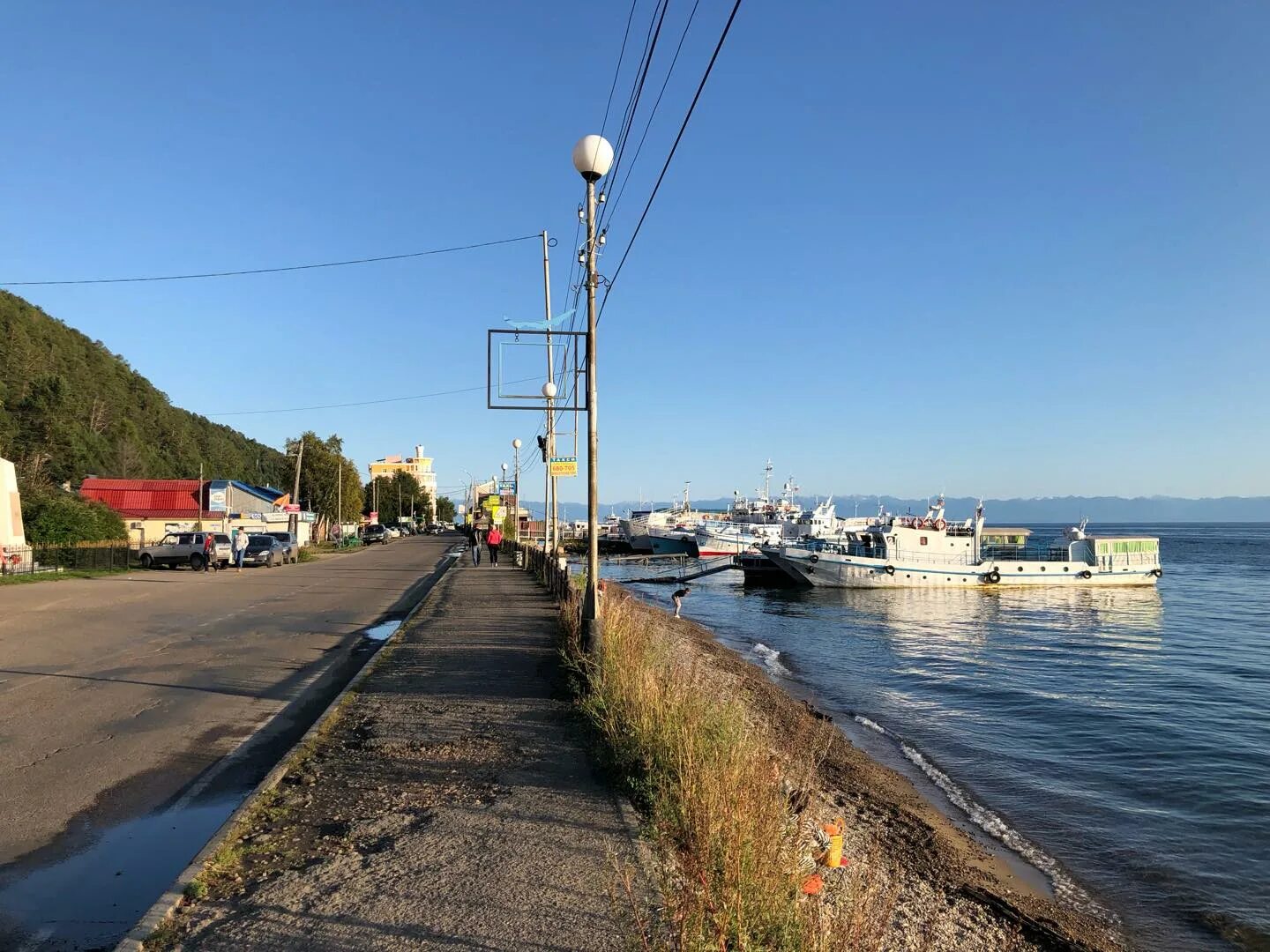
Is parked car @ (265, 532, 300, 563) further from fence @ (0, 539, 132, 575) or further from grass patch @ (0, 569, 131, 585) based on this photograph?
grass patch @ (0, 569, 131, 585)

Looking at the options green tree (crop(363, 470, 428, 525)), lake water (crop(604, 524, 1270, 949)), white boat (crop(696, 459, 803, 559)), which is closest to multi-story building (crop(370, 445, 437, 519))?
green tree (crop(363, 470, 428, 525))

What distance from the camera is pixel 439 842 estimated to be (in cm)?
541

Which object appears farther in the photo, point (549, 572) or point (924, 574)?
point (924, 574)

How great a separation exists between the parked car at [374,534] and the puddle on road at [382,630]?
6253 centimetres

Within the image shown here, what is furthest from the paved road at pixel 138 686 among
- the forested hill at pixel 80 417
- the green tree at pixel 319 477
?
the green tree at pixel 319 477

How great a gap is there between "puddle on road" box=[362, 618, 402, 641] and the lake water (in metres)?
8.89

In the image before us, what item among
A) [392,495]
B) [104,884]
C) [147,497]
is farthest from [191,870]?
[392,495]

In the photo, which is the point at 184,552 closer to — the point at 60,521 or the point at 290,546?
the point at 60,521

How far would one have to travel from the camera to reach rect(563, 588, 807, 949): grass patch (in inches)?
149

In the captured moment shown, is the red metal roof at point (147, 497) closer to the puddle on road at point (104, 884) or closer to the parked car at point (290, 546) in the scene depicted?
the parked car at point (290, 546)

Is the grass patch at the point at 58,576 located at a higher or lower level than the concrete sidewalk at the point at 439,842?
higher

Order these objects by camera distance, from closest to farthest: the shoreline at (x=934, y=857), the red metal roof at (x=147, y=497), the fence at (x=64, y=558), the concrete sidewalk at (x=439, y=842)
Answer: the concrete sidewalk at (x=439, y=842)
the shoreline at (x=934, y=857)
the fence at (x=64, y=558)
the red metal roof at (x=147, y=497)

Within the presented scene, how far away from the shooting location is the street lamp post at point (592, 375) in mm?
9922

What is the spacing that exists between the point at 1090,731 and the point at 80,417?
9966cm
